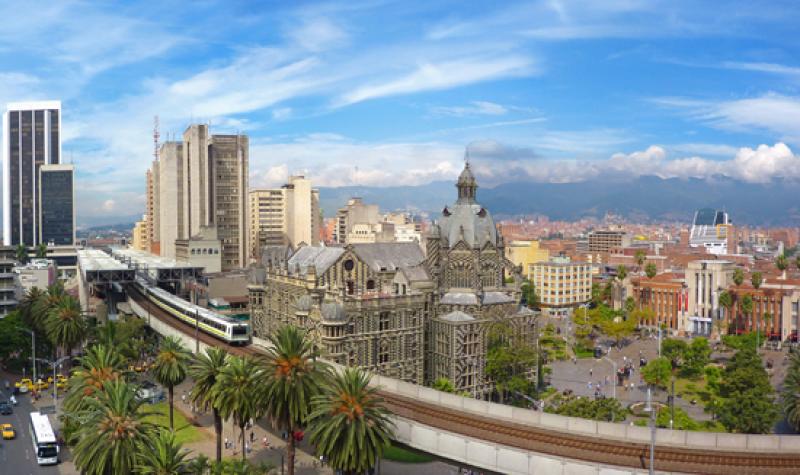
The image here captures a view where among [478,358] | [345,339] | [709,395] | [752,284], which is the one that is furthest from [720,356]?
[345,339]

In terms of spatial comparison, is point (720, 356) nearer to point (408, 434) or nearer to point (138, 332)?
point (408, 434)

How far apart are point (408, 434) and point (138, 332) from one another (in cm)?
7252

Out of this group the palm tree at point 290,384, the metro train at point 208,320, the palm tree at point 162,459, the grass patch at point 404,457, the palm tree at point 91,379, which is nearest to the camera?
the palm tree at point 162,459

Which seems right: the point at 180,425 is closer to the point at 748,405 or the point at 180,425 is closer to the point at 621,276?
the point at 748,405

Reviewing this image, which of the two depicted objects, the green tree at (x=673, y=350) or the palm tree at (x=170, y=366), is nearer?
the palm tree at (x=170, y=366)

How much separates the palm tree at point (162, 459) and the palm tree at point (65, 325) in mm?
57734

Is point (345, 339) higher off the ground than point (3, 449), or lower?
higher

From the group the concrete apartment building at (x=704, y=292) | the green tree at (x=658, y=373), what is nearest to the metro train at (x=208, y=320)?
the green tree at (x=658, y=373)

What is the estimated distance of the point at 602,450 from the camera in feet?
176

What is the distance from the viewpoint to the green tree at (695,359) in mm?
113625

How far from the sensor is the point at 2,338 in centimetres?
10512

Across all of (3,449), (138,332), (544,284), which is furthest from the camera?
(544,284)

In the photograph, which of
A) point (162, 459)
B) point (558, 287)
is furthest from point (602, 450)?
point (558, 287)

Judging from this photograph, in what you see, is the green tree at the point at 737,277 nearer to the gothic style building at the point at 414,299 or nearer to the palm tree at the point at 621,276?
the palm tree at the point at 621,276
